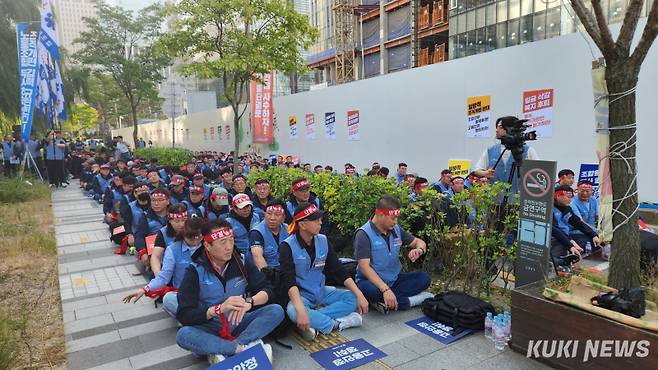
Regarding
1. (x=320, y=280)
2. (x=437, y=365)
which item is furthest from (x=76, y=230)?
(x=437, y=365)

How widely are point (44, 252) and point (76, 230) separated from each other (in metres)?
2.16

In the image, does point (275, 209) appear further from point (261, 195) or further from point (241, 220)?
point (261, 195)

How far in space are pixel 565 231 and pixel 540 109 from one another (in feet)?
11.4

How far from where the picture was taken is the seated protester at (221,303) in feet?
11.3

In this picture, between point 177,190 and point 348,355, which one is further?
point 177,190

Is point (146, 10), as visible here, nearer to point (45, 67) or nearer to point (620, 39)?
point (45, 67)

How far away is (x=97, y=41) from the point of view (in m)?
24.5

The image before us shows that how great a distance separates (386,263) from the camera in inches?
183

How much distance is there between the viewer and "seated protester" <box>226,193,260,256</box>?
555 cm

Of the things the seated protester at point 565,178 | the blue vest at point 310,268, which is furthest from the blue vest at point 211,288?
the seated protester at point 565,178

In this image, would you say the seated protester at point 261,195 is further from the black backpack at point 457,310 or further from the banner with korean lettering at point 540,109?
the banner with korean lettering at point 540,109

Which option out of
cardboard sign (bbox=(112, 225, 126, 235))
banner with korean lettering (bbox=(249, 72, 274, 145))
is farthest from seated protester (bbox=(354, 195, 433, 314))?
banner with korean lettering (bbox=(249, 72, 274, 145))

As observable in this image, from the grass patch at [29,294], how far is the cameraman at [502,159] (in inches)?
195

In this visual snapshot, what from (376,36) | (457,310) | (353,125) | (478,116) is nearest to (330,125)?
(353,125)
